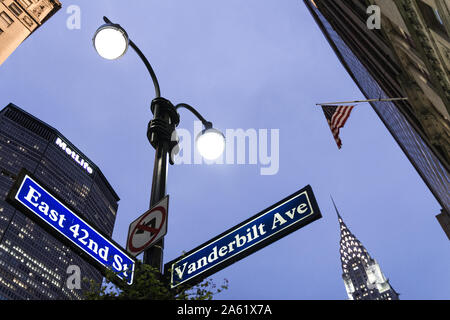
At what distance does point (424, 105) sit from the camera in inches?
756

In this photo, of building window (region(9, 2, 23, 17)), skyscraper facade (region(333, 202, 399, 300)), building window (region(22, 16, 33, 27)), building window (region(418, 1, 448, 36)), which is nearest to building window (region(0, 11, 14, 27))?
building window (region(9, 2, 23, 17))

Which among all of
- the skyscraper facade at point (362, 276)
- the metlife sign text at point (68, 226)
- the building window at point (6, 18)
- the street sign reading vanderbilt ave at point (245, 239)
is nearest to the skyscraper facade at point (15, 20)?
the building window at point (6, 18)

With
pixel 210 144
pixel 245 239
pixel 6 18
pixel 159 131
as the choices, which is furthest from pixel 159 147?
pixel 6 18

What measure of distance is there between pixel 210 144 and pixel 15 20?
4207 inches

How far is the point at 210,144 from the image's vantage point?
7.33 meters

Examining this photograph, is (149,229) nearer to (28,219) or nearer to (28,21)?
(28,21)

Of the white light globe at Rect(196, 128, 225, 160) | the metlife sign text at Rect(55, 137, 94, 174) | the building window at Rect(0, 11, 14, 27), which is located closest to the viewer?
the white light globe at Rect(196, 128, 225, 160)

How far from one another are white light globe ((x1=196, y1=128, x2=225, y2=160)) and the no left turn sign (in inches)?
68.1

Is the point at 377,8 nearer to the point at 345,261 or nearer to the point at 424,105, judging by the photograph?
the point at 424,105

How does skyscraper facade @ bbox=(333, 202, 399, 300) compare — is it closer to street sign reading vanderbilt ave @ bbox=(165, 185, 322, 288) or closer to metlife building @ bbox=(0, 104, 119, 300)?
metlife building @ bbox=(0, 104, 119, 300)

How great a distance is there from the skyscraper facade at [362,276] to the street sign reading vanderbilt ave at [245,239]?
15884 centimetres

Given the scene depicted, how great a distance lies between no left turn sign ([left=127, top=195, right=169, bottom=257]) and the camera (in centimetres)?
552
